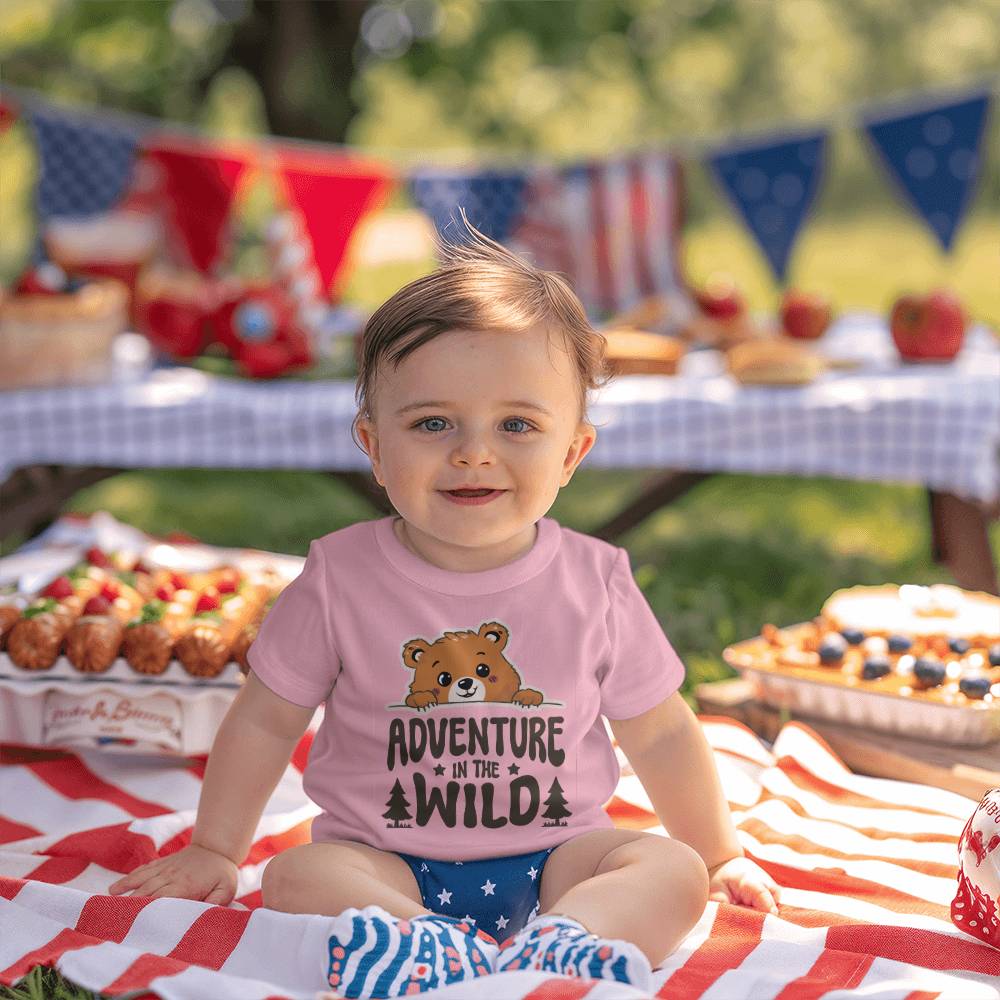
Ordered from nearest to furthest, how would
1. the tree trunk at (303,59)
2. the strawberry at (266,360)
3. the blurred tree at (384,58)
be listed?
the strawberry at (266,360)
the tree trunk at (303,59)
the blurred tree at (384,58)

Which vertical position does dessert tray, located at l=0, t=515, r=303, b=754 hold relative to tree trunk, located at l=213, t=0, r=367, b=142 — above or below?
below

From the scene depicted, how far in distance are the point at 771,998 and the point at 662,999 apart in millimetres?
139

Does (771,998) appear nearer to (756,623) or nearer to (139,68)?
(756,623)

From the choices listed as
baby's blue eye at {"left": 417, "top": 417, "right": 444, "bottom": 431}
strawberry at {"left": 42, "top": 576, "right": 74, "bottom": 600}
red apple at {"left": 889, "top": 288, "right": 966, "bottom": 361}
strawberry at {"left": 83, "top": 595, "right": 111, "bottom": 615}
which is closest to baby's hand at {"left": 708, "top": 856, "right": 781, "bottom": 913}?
baby's blue eye at {"left": 417, "top": 417, "right": 444, "bottom": 431}

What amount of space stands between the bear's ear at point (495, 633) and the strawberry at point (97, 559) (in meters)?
1.27

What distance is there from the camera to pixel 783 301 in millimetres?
4547

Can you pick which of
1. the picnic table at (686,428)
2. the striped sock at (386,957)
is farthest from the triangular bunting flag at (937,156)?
the striped sock at (386,957)

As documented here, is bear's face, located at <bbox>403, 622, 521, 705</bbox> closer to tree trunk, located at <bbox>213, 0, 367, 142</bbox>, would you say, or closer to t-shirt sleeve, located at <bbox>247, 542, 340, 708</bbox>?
t-shirt sleeve, located at <bbox>247, 542, 340, 708</bbox>

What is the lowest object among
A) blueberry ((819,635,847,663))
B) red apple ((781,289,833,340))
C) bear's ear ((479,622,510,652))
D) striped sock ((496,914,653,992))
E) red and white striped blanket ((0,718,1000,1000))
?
red and white striped blanket ((0,718,1000,1000))

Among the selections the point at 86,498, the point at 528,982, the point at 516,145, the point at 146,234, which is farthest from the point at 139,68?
the point at 528,982

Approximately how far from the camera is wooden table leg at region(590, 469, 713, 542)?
4148mm

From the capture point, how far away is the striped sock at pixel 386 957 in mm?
1679

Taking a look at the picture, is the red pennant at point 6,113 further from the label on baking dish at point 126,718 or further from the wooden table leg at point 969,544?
the wooden table leg at point 969,544

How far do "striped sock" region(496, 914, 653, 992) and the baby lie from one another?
14 millimetres
